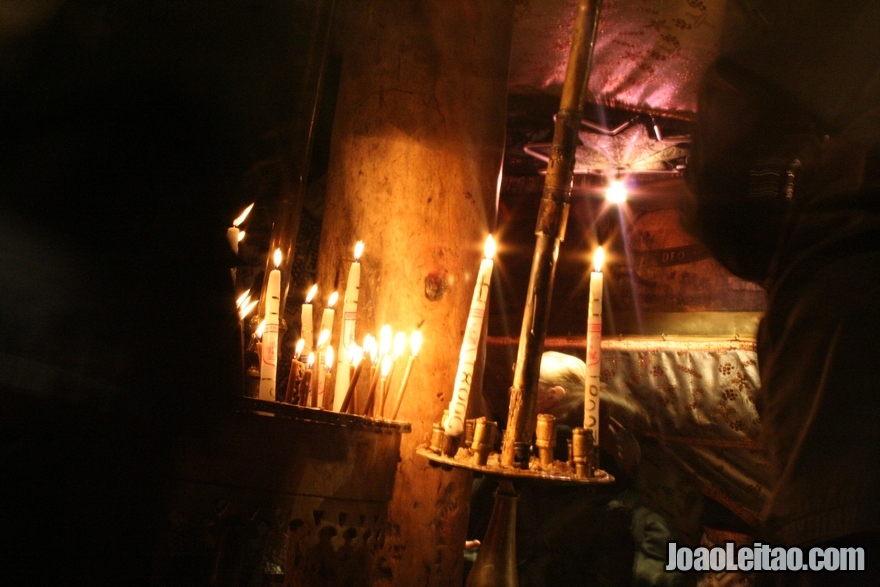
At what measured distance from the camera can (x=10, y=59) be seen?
5.76 feet

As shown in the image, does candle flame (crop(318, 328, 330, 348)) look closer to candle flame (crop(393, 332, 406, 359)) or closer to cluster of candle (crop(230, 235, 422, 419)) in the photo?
cluster of candle (crop(230, 235, 422, 419))

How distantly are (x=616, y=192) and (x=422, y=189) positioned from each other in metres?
4.58

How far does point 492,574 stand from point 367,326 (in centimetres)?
111

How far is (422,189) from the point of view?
8.88ft

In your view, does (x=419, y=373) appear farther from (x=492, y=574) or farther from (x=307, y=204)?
(x=307, y=204)

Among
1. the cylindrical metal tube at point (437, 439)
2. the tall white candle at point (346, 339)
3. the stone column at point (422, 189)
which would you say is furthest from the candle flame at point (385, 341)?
the cylindrical metal tube at point (437, 439)

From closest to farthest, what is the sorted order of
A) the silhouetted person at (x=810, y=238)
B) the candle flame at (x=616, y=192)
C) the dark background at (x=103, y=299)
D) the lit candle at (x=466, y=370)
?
the dark background at (x=103, y=299), the silhouetted person at (x=810, y=238), the lit candle at (x=466, y=370), the candle flame at (x=616, y=192)

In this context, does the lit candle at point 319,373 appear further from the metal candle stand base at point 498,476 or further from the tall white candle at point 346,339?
the metal candle stand base at point 498,476

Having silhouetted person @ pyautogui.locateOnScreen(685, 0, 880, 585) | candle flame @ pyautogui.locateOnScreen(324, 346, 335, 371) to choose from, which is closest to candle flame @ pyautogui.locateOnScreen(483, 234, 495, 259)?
candle flame @ pyautogui.locateOnScreen(324, 346, 335, 371)

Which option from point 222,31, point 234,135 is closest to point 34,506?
point 234,135

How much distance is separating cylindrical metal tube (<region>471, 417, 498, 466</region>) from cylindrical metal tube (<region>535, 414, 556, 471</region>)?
15cm

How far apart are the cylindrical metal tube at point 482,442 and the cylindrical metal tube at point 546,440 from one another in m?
0.15

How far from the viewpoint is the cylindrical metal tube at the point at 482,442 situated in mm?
1912

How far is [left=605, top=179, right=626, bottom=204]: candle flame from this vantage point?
21.5 ft
